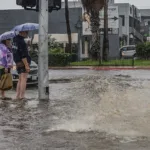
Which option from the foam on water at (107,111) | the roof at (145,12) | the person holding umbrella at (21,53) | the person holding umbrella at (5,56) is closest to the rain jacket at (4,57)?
the person holding umbrella at (5,56)

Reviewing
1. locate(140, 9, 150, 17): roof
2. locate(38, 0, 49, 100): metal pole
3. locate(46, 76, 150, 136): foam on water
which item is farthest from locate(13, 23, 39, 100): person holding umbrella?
locate(140, 9, 150, 17): roof

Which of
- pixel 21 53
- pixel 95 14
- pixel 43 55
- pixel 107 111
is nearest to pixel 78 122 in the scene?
pixel 107 111

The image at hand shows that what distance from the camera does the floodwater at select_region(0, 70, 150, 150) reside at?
6910 mm

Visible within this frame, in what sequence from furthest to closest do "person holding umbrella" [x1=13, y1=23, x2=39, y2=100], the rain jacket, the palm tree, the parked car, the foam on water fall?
1. the parked car
2. the palm tree
3. the rain jacket
4. "person holding umbrella" [x1=13, y1=23, x2=39, y2=100]
5. the foam on water

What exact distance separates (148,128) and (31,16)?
42642 millimetres

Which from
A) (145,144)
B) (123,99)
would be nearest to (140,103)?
(123,99)

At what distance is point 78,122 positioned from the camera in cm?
859

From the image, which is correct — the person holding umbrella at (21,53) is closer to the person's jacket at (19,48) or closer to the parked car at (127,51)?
the person's jacket at (19,48)

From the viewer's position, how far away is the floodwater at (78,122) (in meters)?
6.91

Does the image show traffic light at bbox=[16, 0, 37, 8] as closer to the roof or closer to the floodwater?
the floodwater

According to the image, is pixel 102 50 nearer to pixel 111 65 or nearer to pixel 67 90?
pixel 111 65

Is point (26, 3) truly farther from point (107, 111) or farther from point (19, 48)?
point (107, 111)

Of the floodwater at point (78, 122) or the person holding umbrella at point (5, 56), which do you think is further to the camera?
the person holding umbrella at point (5, 56)

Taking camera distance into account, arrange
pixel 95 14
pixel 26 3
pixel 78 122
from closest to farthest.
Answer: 1. pixel 78 122
2. pixel 26 3
3. pixel 95 14
